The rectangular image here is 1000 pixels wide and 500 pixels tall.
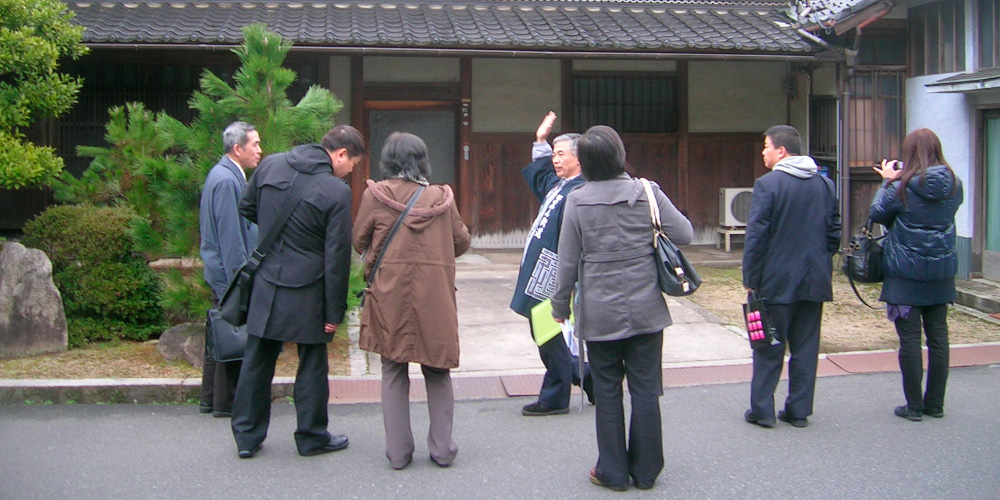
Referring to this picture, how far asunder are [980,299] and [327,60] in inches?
291

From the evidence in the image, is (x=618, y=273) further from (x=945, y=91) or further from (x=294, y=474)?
(x=945, y=91)

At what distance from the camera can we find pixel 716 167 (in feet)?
39.3

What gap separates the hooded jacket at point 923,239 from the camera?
17.1ft

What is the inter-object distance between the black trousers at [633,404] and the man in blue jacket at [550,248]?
85 cm

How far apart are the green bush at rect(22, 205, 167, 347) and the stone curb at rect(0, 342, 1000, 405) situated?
1.24 m

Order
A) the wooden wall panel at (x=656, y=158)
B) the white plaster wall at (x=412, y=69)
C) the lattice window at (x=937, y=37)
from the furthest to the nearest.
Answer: the wooden wall panel at (x=656, y=158) → the white plaster wall at (x=412, y=69) → the lattice window at (x=937, y=37)

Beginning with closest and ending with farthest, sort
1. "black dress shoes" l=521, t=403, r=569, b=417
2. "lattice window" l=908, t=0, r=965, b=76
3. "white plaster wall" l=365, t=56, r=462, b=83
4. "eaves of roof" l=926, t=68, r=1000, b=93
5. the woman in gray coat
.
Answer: the woman in gray coat, "black dress shoes" l=521, t=403, r=569, b=417, "eaves of roof" l=926, t=68, r=1000, b=93, "lattice window" l=908, t=0, r=965, b=76, "white plaster wall" l=365, t=56, r=462, b=83

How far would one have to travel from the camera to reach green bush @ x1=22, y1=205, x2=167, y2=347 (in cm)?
709

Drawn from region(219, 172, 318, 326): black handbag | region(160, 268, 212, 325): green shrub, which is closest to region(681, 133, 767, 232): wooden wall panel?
region(160, 268, 212, 325): green shrub

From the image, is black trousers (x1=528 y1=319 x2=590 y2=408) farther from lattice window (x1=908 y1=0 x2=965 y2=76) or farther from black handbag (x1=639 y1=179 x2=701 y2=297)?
lattice window (x1=908 y1=0 x2=965 y2=76)

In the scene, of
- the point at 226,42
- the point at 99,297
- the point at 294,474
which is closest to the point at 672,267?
the point at 294,474

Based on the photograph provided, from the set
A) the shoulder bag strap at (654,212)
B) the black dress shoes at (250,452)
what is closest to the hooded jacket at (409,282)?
the black dress shoes at (250,452)

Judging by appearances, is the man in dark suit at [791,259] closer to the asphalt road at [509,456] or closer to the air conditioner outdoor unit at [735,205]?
the asphalt road at [509,456]

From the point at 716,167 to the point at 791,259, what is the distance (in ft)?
23.3
